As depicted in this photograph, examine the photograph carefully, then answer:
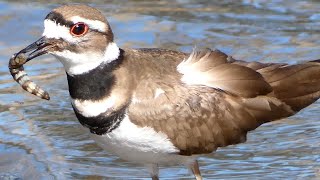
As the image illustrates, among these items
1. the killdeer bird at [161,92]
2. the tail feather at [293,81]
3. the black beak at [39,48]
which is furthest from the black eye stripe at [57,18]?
the tail feather at [293,81]

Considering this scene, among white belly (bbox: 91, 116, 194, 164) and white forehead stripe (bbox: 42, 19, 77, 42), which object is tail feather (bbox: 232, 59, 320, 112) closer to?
white belly (bbox: 91, 116, 194, 164)

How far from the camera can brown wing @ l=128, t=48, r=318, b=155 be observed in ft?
26.0

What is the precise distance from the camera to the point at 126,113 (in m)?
7.79

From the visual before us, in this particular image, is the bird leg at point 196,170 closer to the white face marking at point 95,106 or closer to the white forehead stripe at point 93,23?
the white face marking at point 95,106

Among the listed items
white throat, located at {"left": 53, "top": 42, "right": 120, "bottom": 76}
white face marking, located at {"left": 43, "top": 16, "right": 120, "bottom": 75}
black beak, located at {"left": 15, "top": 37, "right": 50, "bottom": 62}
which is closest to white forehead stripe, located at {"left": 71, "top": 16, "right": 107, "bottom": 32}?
white face marking, located at {"left": 43, "top": 16, "right": 120, "bottom": 75}

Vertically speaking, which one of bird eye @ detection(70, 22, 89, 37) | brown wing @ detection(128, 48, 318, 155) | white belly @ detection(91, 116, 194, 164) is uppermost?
bird eye @ detection(70, 22, 89, 37)

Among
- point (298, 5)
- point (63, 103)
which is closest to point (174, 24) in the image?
Answer: point (298, 5)

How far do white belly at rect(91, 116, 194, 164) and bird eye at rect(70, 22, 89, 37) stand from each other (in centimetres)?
69

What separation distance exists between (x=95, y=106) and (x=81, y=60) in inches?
13.8

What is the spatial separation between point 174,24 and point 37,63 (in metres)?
2.08

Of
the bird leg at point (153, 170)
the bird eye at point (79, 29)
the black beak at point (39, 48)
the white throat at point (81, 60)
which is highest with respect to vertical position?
the bird eye at point (79, 29)

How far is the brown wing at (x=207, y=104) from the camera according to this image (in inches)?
312

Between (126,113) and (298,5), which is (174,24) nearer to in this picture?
(298,5)

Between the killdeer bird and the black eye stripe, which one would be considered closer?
the black eye stripe
